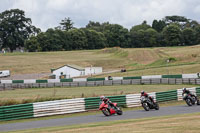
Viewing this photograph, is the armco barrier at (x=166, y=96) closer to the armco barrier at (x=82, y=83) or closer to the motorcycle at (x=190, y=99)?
the motorcycle at (x=190, y=99)

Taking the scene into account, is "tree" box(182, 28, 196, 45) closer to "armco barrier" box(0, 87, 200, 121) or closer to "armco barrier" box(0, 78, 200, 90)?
"armco barrier" box(0, 78, 200, 90)

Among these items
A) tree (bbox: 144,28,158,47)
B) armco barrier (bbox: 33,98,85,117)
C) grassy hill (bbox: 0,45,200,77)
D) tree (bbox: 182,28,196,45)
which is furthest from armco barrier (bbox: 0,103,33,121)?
tree (bbox: 144,28,158,47)

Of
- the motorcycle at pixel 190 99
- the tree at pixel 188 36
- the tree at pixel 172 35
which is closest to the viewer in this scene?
the motorcycle at pixel 190 99

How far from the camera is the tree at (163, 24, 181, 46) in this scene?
467 feet

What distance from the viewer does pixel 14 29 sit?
150m

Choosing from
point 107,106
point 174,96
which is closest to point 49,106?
point 107,106

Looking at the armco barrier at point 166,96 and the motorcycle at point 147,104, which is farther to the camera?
the armco barrier at point 166,96

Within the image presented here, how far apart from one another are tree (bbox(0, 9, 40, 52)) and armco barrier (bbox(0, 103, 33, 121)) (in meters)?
124

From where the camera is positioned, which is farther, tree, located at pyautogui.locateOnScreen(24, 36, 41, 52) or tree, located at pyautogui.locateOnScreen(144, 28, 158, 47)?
tree, located at pyautogui.locateOnScreen(144, 28, 158, 47)

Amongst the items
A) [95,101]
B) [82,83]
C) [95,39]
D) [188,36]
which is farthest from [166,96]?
[188,36]

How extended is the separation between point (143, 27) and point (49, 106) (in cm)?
16050

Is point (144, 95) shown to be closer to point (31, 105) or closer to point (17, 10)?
point (31, 105)

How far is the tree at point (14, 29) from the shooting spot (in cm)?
14662

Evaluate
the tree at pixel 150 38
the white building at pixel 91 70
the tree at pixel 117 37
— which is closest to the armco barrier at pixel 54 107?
the white building at pixel 91 70
